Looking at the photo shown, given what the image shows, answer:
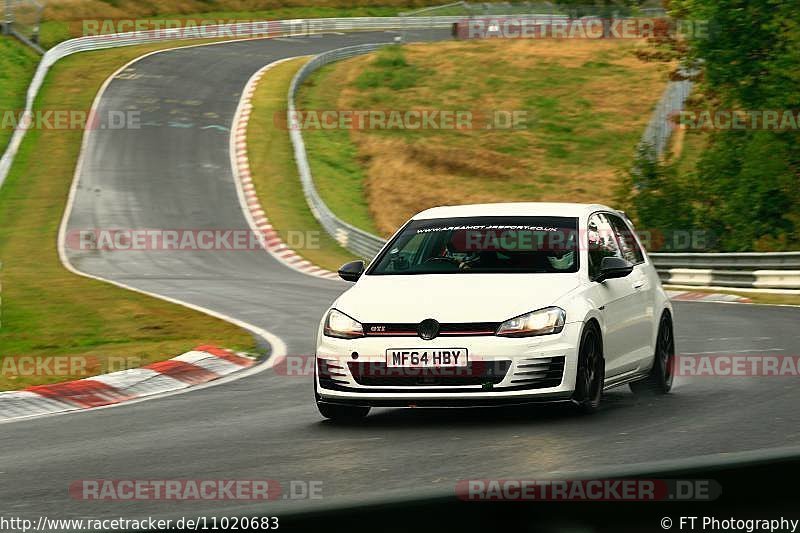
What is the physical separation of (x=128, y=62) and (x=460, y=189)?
64.9ft

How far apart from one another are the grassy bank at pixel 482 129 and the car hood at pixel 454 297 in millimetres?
29679

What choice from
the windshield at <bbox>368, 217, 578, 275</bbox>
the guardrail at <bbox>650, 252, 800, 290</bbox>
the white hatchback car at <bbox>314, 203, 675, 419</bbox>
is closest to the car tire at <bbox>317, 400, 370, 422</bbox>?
the white hatchback car at <bbox>314, 203, 675, 419</bbox>

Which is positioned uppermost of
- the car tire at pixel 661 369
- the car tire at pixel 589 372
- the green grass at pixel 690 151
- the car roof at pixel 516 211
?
the car roof at pixel 516 211

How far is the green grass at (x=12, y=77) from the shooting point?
47.5 m

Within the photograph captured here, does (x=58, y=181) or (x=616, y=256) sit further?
(x=58, y=181)

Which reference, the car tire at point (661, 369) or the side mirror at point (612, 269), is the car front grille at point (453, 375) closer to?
the side mirror at point (612, 269)

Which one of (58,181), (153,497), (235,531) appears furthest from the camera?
(58,181)

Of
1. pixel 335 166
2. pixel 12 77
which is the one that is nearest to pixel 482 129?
pixel 335 166

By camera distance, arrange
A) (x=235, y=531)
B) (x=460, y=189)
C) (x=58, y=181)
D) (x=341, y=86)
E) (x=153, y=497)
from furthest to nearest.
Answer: (x=341, y=86)
(x=460, y=189)
(x=58, y=181)
(x=153, y=497)
(x=235, y=531)

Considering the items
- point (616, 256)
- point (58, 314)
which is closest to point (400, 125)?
point (58, 314)

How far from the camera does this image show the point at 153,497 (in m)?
7.03

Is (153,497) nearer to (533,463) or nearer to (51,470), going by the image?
(51,470)

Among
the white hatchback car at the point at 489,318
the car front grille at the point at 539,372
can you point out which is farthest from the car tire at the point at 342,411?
the car front grille at the point at 539,372

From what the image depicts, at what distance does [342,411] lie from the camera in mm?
9914
